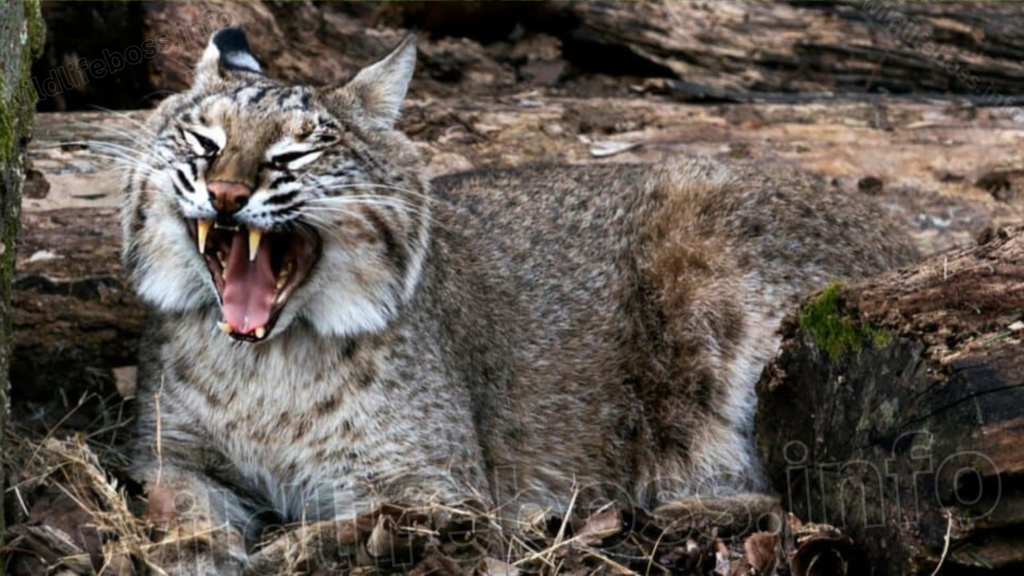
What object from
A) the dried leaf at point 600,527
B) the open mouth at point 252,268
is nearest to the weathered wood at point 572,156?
the open mouth at point 252,268

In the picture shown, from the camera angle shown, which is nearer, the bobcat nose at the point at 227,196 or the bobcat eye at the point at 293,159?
the bobcat nose at the point at 227,196

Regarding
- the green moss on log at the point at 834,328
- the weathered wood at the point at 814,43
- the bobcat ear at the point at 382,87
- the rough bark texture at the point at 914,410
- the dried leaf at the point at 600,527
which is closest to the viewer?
the rough bark texture at the point at 914,410

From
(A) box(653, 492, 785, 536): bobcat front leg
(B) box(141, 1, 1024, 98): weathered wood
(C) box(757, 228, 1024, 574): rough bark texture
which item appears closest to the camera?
(C) box(757, 228, 1024, 574): rough bark texture

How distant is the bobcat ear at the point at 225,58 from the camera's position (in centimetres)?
579

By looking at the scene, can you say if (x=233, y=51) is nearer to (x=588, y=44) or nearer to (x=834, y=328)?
(x=834, y=328)

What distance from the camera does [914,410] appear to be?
4.67 m

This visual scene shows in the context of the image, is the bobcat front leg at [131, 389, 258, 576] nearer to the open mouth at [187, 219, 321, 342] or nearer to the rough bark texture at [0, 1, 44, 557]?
the rough bark texture at [0, 1, 44, 557]

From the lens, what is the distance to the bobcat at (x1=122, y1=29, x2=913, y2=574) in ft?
17.3

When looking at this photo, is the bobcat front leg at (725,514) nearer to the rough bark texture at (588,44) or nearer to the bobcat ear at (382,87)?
the bobcat ear at (382,87)

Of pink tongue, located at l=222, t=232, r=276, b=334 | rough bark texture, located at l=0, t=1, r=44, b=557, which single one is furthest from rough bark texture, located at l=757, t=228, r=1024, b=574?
rough bark texture, located at l=0, t=1, r=44, b=557

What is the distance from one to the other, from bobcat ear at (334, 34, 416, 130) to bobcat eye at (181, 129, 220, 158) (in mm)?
628

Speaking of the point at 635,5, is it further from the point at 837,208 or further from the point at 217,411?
the point at 217,411

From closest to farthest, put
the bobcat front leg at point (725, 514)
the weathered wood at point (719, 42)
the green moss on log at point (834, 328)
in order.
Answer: the green moss on log at point (834, 328)
the bobcat front leg at point (725, 514)
the weathered wood at point (719, 42)

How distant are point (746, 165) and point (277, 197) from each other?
282cm
